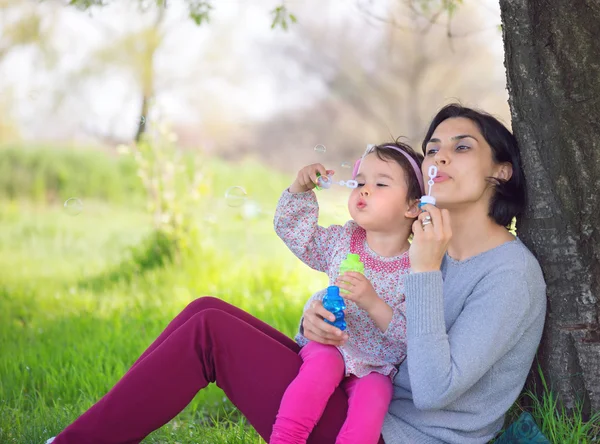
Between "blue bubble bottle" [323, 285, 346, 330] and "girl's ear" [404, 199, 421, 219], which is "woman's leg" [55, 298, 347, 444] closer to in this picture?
"blue bubble bottle" [323, 285, 346, 330]

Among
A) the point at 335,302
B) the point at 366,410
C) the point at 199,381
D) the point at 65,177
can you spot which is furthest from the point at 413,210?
the point at 65,177

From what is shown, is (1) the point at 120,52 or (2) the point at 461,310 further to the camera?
(1) the point at 120,52

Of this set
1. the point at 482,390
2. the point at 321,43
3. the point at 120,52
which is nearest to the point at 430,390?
the point at 482,390

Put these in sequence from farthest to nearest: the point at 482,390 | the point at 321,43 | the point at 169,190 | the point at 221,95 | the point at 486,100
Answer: the point at 321,43 → the point at 486,100 → the point at 221,95 → the point at 169,190 → the point at 482,390

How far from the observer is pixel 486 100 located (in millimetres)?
15961

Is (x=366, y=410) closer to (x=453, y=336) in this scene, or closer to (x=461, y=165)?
(x=453, y=336)

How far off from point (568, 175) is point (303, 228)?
0.84m

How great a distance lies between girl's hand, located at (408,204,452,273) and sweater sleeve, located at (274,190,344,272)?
1.66 feet

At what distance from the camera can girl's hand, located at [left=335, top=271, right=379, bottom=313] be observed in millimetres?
2082

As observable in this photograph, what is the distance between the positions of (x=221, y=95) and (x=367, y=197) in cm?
1279

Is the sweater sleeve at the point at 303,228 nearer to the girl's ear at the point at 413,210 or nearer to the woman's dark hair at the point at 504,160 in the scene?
the girl's ear at the point at 413,210

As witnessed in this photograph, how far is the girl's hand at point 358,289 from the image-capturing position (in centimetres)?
208

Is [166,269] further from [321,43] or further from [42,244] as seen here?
[321,43]

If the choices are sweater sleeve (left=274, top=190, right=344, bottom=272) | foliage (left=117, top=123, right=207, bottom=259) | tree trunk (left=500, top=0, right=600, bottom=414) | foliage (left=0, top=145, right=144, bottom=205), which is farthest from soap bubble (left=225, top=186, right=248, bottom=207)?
foliage (left=0, top=145, right=144, bottom=205)
